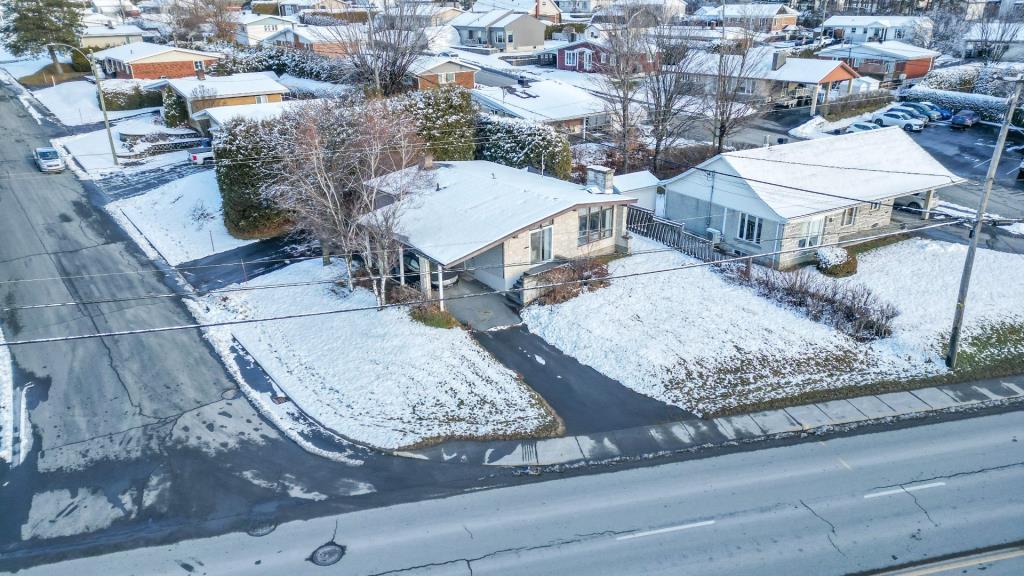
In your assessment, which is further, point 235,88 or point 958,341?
point 235,88

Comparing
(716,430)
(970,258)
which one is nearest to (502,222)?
(716,430)

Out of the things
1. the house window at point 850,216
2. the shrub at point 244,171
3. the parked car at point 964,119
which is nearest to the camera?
the house window at point 850,216

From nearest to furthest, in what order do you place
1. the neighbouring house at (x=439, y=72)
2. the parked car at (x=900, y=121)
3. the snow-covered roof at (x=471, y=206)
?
the snow-covered roof at (x=471, y=206) < the neighbouring house at (x=439, y=72) < the parked car at (x=900, y=121)

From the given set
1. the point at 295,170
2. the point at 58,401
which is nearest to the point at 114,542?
the point at 58,401

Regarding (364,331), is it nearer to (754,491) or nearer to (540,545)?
(540,545)

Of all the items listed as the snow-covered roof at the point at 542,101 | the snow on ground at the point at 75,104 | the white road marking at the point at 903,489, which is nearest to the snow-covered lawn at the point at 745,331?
the white road marking at the point at 903,489

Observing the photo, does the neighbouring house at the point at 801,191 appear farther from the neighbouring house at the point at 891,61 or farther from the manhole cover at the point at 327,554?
the neighbouring house at the point at 891,61
